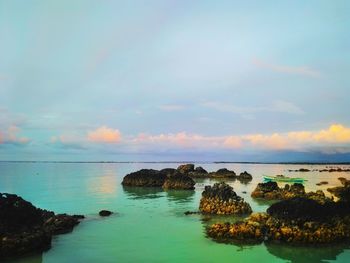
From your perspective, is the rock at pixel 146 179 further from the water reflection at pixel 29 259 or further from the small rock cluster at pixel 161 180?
the water reflection at pixel 29 259

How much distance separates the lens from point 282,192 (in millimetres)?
53812

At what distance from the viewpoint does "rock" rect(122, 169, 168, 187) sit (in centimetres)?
7680

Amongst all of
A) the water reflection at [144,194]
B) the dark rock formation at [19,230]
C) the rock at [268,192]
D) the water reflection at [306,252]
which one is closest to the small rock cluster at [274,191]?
the rock at [268,192]

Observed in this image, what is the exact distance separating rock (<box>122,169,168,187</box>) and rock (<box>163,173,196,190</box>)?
186 inches

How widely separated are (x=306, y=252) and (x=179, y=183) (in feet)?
154

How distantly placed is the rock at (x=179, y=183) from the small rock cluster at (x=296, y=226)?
41463mm

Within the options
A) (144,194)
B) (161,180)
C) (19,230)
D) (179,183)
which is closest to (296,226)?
(19,230)

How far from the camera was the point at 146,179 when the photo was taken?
7794 cm

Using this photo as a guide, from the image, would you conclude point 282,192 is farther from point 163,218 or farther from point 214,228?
point 214,228

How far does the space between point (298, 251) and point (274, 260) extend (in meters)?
2.31

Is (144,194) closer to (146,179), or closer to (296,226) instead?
(146,179)

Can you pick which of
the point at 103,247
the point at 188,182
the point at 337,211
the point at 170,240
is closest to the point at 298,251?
the point at 337,211

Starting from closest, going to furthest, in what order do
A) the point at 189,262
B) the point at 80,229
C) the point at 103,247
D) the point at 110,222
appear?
the point at 189,262
the point at 103,247
the point at 80,229
the point at 110,222

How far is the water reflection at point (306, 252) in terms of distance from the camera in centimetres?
2281
